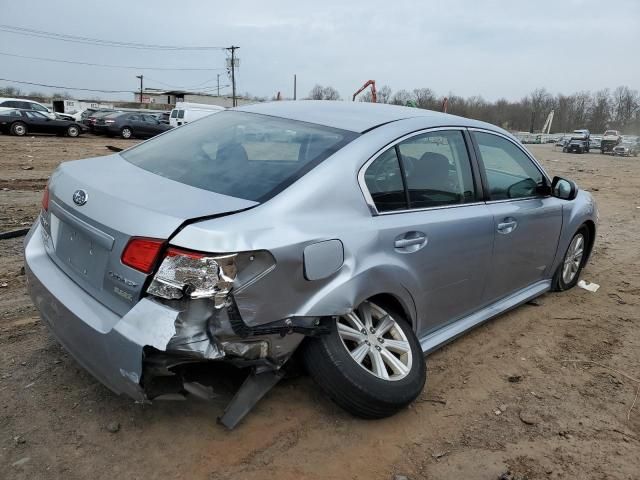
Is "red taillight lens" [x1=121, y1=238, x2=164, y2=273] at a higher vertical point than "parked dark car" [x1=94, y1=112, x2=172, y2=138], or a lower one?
higher

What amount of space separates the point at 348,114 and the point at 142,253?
5.34 feet

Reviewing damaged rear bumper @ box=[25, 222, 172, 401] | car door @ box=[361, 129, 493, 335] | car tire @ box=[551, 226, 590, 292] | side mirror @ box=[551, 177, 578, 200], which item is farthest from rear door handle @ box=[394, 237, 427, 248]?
car tire @ box=[551, 226, 590, 292]

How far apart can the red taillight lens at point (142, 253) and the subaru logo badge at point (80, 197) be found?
45cm

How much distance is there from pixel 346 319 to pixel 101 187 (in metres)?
1.36

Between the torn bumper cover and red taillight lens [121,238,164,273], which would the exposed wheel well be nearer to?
the torn bumper cover

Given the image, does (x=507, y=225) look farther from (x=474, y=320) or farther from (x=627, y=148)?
(x=627, y=148)

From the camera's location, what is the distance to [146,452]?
2373 millimetres

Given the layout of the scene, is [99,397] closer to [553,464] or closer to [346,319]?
[346,319]

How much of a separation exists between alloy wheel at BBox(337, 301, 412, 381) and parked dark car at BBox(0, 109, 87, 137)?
74.1 feet

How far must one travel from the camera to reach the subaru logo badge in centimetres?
244

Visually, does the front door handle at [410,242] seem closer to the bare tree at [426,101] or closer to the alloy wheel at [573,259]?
the alloy wheel at [573,259]

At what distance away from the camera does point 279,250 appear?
220 centimetres

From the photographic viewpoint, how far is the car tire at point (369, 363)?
2488 millimetres

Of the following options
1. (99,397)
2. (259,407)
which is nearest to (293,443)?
(259,407)
